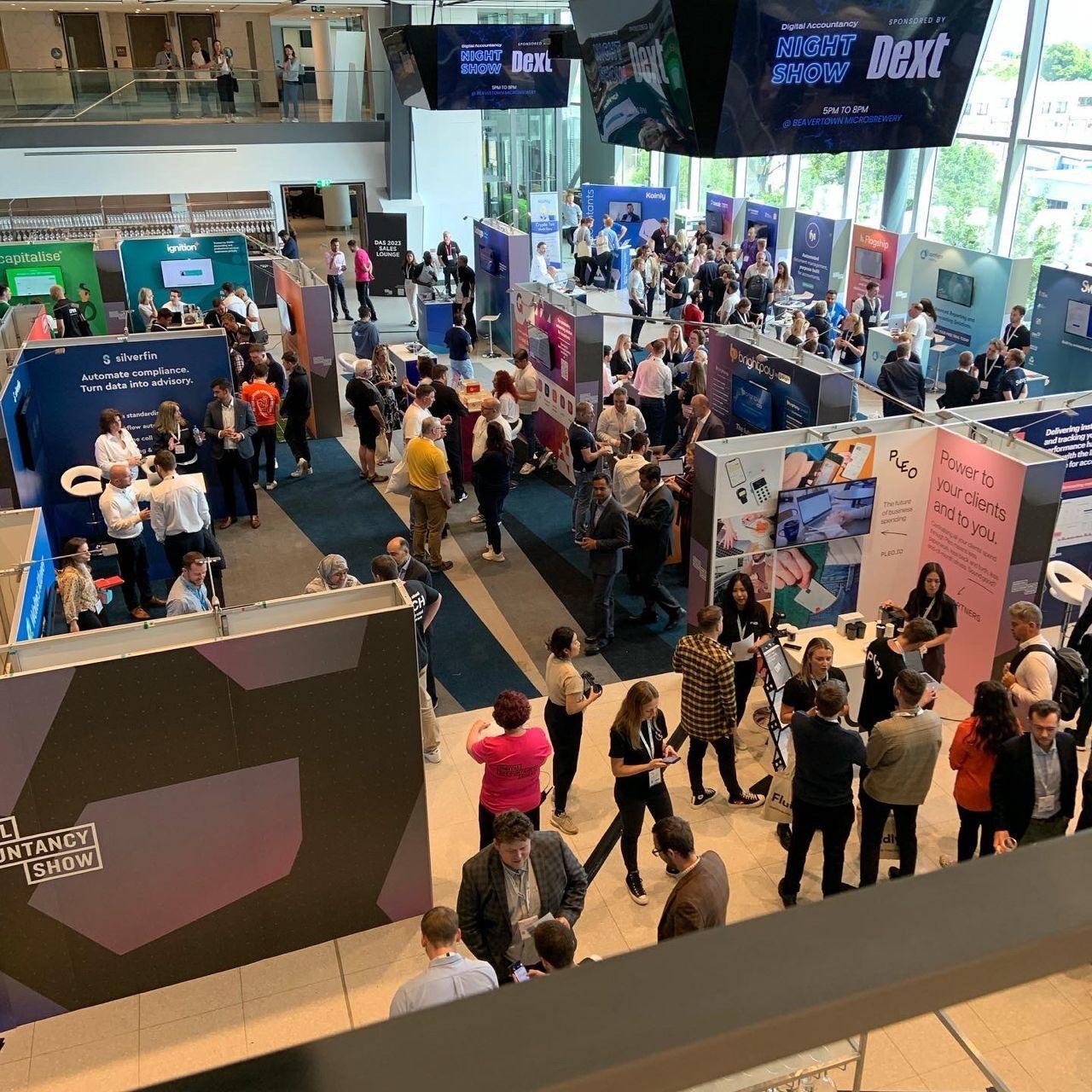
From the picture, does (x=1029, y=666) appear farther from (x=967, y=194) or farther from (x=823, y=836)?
(x=967, y=194)

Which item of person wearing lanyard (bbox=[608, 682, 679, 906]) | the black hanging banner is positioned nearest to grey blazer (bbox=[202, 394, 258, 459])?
person wearing lanyard (bbox=[608, 682, 679, 906])

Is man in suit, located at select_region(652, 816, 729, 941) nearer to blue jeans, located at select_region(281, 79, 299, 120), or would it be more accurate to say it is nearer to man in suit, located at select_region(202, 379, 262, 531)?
man in suit, located at select_region(202, 379, 262, 531)

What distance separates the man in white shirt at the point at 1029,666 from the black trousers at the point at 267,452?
718cm

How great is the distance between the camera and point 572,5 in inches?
159

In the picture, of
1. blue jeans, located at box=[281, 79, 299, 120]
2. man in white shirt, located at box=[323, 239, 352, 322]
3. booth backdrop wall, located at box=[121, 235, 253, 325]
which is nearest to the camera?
booth backdrop wall, located at box=[121, 235, 253, 325]

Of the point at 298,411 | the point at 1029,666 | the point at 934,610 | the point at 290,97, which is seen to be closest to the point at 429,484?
the point at 298,411

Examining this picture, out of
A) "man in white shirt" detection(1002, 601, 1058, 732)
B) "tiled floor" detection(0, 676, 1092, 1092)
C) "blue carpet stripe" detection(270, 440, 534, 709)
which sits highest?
"man in white shirt" detection(1002, 601, 1058, 732)

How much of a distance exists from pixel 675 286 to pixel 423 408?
9.68m

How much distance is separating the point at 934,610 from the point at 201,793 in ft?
14.5

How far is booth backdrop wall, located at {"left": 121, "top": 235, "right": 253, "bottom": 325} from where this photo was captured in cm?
1559

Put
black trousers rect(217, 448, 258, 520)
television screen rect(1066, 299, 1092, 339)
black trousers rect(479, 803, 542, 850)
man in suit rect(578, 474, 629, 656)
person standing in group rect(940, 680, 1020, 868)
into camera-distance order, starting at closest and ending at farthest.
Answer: person standing in group rect(940, 680, 1020, 868) < black trousers rect(479, 803, 542, 850) < man in suit rect(578, 474, 629, 656) < black trousers rect(217, 448, 258, 520) < television screen rect(1066, 299, 1092, 339)

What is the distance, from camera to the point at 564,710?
5.70 metres

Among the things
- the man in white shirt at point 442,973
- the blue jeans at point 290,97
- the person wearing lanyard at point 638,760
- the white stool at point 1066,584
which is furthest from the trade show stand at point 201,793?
the blue jeans at point 290,97

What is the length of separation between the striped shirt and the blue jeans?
61.0ft
